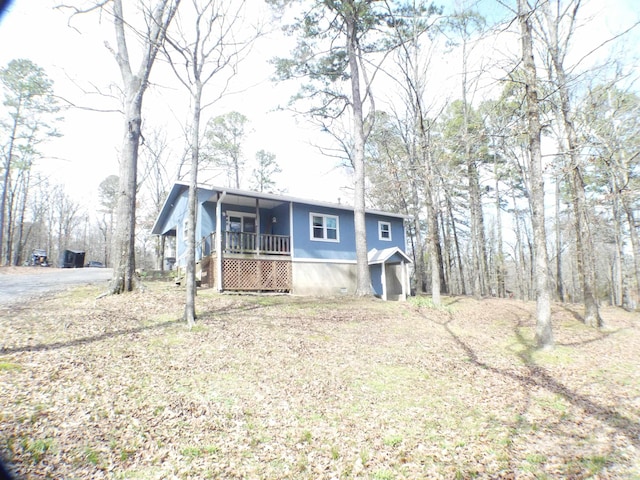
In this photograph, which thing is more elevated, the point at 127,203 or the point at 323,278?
the point at 127,203

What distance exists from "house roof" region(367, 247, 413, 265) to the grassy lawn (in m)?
8.09

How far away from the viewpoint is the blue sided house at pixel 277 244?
520 inches

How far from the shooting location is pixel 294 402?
4.56m

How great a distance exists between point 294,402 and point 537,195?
7268 millimetres

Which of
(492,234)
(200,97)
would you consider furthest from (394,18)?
(492,234)

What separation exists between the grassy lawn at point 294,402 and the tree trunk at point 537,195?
743 millimetres

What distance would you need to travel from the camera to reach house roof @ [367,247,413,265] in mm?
16281

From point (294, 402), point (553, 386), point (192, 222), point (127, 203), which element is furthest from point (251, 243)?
point (553, 386)

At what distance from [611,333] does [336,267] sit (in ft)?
32.8

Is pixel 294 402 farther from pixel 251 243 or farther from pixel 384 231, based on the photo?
pixel 384 231

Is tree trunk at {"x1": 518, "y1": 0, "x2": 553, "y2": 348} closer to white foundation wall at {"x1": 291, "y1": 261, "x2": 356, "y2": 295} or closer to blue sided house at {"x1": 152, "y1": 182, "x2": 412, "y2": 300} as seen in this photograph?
blue sided house at {"x1": 152, "y1": 182, "x2": 412, "y2": 300}

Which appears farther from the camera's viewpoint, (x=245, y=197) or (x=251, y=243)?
(x=251, y=243)

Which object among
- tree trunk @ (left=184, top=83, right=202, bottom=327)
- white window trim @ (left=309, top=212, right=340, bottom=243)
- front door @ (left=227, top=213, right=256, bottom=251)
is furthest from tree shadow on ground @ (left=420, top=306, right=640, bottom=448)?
front door @ (left=227, top=213, right=256, bottom=251)

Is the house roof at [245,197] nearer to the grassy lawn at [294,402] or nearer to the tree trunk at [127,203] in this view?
the tree trunk at [127,203]
